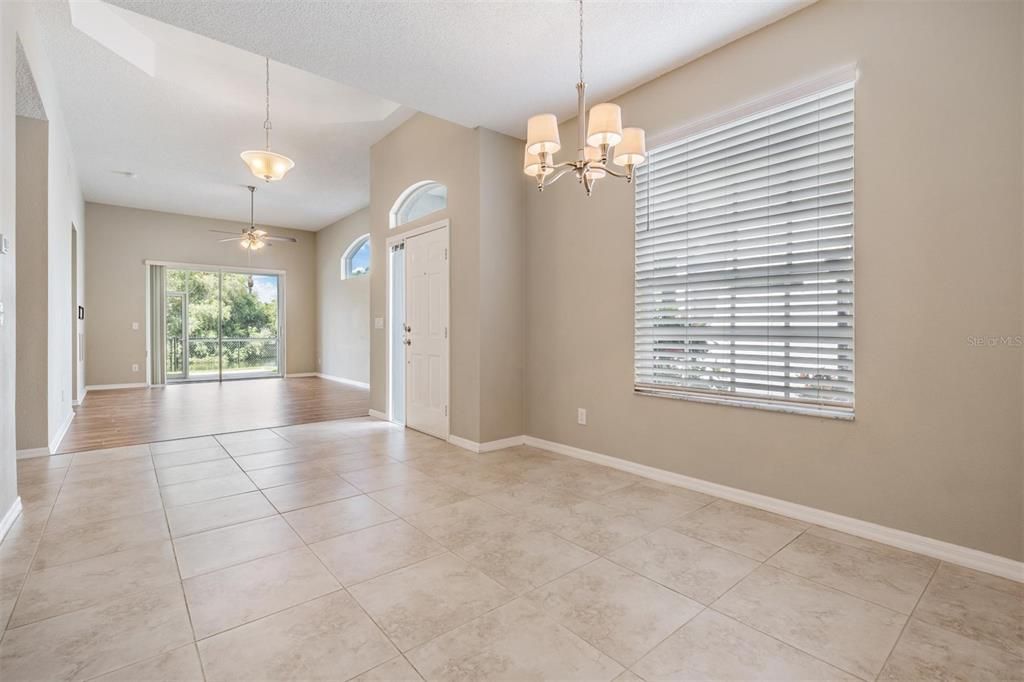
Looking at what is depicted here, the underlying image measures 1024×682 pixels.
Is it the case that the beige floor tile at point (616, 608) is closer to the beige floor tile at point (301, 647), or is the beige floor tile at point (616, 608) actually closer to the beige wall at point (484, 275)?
the beige floor tile at point (301, 647)

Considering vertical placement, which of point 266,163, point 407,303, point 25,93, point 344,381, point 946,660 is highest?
point 25,93

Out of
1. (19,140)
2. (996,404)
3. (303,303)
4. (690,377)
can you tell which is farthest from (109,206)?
(996,404)

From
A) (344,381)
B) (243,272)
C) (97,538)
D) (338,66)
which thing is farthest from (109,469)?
(243,272)

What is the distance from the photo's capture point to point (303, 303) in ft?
35.0

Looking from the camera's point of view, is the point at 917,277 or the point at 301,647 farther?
the point at 917,277

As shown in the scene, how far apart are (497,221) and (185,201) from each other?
6960mm

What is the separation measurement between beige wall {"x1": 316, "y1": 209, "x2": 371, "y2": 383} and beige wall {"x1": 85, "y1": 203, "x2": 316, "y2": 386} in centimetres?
162

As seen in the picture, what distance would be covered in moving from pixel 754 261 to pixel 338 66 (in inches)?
119

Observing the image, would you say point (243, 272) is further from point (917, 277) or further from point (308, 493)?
point (917, 277)

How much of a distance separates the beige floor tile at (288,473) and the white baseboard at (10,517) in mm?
1210

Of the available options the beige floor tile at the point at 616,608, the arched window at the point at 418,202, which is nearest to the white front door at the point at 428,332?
the arched window at the point at 418,202

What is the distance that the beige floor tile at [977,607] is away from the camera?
70.0 inches

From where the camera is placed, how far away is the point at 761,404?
2977 millimetres

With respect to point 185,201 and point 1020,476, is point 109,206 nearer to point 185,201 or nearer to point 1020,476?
point 185,201
